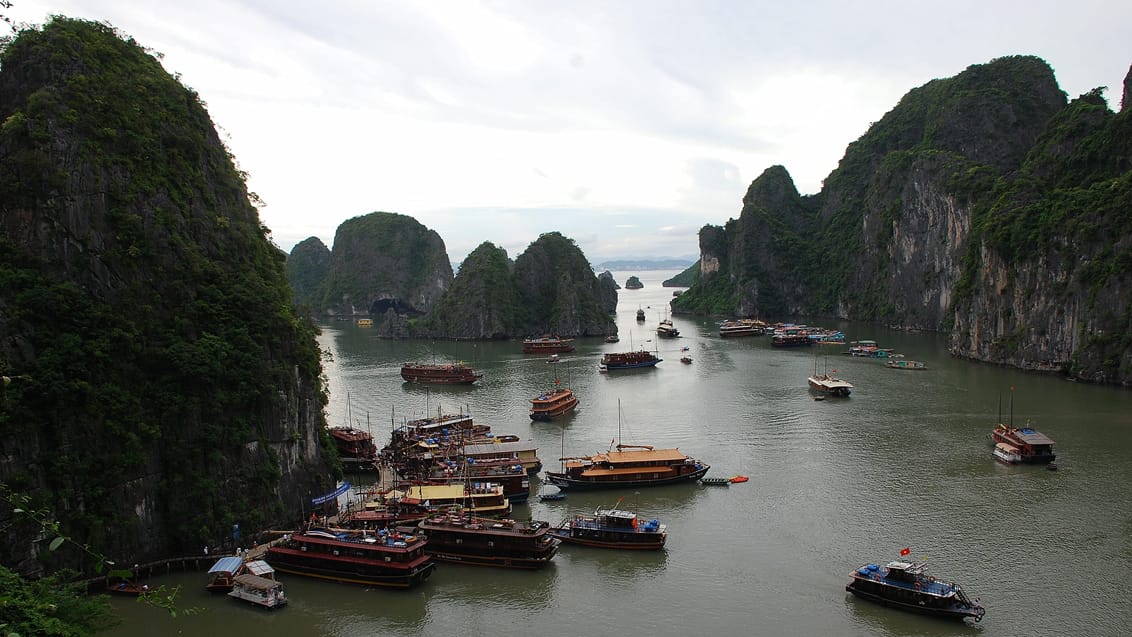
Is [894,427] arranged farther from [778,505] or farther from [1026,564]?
[1026,564]

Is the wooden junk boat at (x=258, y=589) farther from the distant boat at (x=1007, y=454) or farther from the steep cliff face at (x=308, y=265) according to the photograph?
the steep cliff face at (x=308, y=265)

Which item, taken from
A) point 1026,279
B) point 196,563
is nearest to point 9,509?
point 196,563

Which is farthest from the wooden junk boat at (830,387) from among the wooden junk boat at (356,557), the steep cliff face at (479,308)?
the steep cliff face at (479,308)

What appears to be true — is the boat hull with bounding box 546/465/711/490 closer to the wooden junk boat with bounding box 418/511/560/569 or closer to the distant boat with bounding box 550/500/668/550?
the distant boat with bounding box 550/500/668/550

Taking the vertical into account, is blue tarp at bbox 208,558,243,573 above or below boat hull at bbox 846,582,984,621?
above

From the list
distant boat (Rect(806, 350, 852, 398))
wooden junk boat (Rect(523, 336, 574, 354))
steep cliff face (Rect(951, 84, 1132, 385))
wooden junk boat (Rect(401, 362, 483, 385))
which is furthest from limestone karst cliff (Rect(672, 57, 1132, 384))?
wooden junk boat (Rect(401, 362, 483, 385))

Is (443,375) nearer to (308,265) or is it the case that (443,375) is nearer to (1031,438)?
(1031,438)
